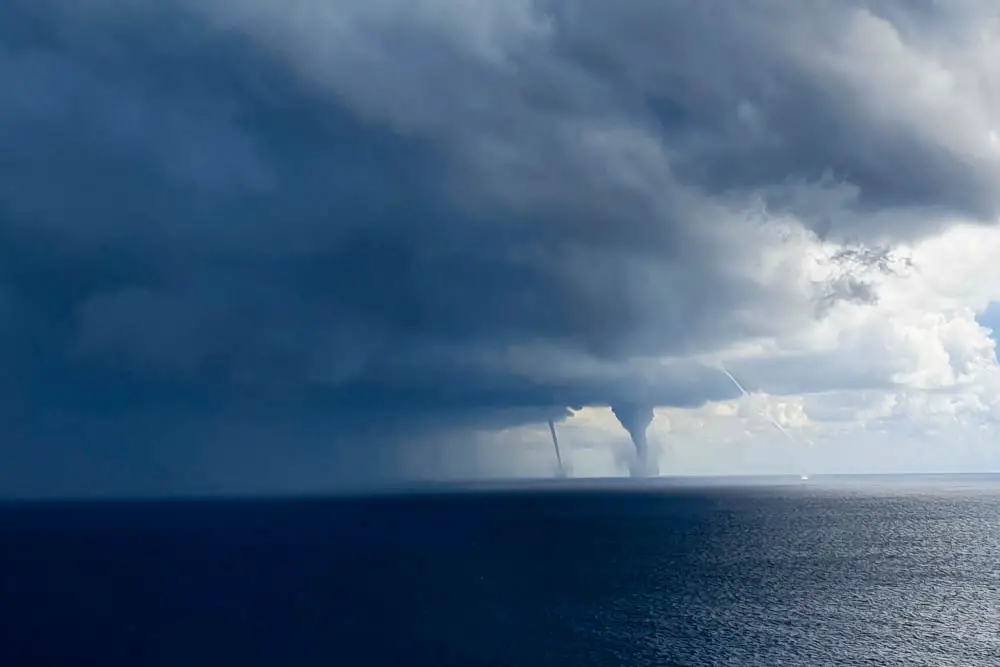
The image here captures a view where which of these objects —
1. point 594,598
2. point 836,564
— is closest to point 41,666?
point 594,598

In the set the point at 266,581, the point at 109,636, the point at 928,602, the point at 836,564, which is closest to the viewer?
the point at 109,636

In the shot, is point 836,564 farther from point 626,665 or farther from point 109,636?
point 109,636

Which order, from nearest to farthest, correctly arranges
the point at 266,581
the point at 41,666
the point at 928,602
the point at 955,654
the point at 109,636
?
the point at 41,666 → the point at 955,654 → the point at 109,636 → the point at 928,602 → the point at 266,581

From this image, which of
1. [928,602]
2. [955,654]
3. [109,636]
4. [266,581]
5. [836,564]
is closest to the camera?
[955,654]

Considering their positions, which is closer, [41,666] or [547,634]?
[41,666]

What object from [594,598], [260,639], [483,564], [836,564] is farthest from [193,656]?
[836,564]

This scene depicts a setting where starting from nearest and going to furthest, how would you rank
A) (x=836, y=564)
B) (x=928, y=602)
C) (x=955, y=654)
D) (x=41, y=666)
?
(x=41, y=666) < (x=955, y=654) < (x=928, y=602) < (x=836, y=564)

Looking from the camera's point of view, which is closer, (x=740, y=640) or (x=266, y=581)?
(x=740, y=640)

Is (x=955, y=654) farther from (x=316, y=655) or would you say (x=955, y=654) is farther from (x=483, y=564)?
(x=483, y=564)
